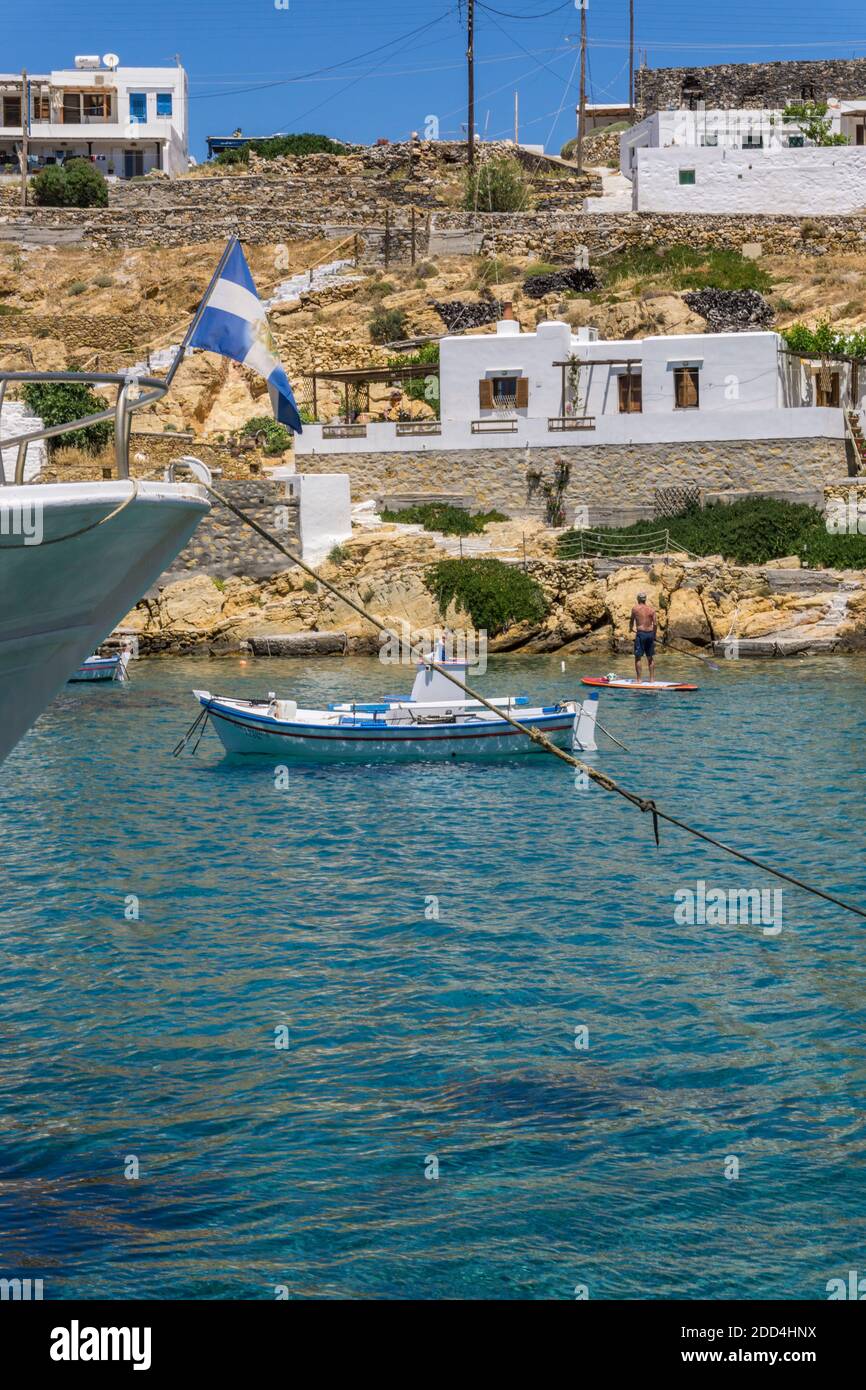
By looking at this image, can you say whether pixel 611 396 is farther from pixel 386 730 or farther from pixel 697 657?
pixel 386 730

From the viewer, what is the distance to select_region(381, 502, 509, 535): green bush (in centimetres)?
4212

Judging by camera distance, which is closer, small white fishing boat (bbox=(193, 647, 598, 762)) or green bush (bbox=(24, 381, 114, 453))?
small white fishing boat (bbox=(193, 647, 598, 762))

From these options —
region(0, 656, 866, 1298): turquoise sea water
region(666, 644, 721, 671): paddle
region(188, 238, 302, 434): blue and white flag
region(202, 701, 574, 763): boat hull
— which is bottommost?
region(0, 656, 866, 1298): turquoise sea water

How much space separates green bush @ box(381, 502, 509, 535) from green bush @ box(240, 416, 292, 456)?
5.38m

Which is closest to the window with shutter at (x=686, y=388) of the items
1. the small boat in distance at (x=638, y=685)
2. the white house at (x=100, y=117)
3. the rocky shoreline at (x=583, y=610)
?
the rocky shoreline at (x=583, y=610)

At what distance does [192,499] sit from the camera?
31.9 feet

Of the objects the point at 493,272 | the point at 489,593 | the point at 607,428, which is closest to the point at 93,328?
the point at 493,272

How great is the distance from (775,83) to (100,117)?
3501 cm

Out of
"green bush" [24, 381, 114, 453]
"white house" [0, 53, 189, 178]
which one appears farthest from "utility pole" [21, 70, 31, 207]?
"green bush" [24, 381, 114, 453]

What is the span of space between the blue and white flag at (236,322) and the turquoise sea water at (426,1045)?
557cm

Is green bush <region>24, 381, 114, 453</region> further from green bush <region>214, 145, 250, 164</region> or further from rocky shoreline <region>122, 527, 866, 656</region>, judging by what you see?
green bush <region>214, 145, 250, 164</region>

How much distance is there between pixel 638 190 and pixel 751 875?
5182cm

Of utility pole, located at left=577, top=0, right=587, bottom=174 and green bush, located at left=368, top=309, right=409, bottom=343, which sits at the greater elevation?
utility pole, located at left=577, top=0, right=587, bottom=174

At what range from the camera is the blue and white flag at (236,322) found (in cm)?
1024
